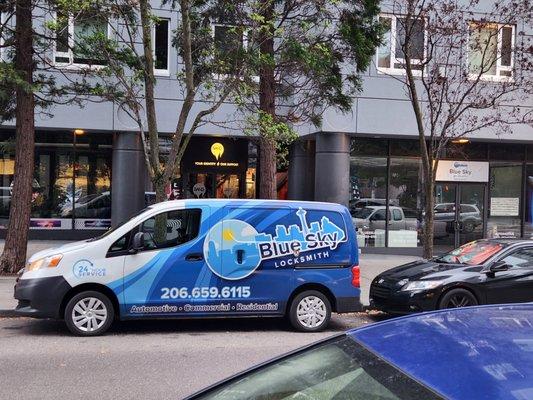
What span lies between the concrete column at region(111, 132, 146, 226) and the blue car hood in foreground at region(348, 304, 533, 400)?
1660cm

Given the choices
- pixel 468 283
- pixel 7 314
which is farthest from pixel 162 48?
pixel 468 283

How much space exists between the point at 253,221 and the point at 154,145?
3.13m

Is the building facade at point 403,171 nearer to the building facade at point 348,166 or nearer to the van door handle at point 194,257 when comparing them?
the building facade at point 348,166

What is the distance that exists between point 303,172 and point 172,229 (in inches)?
506

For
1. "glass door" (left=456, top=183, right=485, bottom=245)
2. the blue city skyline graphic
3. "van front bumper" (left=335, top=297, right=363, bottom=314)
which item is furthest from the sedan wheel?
"glass door" (left=456, top=183, right=485, bottom=245)

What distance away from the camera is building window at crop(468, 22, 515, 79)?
13.2m

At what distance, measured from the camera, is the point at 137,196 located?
60.8 ft

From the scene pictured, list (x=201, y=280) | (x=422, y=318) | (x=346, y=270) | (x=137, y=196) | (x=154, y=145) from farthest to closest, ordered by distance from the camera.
Answer: (x=137, y=196) < (x=154, y=145) < (x=346, y=270) < (x=201, y=280) < (x=422, y=318)

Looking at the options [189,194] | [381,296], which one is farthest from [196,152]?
[381,296]

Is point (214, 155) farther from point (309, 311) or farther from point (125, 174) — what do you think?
point (309, 311)

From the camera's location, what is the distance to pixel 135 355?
23.0 ft

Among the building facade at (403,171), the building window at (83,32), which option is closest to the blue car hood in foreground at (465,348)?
the building window at (83,32)

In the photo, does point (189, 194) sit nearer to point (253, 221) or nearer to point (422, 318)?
point (253, 221)

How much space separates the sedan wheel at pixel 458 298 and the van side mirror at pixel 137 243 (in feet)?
15.5
